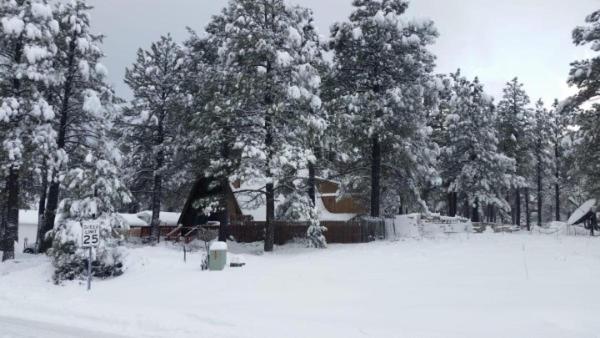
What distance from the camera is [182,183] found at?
28.3 meters

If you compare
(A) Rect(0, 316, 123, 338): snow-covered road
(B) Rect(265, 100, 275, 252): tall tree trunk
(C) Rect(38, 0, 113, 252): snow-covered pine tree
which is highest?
(C) Rect(38, 0, 113, 252): snow-covered pine tree

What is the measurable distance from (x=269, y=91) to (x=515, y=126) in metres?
30.2

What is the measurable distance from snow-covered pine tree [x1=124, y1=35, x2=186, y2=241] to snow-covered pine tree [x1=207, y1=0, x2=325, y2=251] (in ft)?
14.5

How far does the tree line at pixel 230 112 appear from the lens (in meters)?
20.6

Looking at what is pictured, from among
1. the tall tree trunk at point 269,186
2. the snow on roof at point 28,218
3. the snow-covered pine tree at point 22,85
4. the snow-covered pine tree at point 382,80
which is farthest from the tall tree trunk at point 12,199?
the snow on roof at point 28,218

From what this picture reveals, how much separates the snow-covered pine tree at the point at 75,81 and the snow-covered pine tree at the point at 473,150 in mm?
26794

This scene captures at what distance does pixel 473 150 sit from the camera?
3941cm

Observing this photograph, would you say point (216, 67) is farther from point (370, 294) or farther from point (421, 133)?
point (370, 294)

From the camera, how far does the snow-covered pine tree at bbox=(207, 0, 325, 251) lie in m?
21.8

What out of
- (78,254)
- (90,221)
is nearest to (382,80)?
(90,221)

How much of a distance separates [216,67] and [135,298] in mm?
14295

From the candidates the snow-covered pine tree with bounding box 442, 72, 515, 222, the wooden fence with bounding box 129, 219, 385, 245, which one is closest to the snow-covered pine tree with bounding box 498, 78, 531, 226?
the snow-covered pine tree with bounding box 442, 72, 515, 222

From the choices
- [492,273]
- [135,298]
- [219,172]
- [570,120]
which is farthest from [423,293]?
[570,120]

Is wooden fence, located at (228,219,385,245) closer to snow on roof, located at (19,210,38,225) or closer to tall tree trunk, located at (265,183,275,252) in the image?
tall tree trunk, located at (265,183,275,252)
